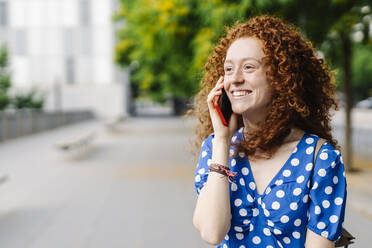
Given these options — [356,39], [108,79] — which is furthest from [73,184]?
[108,79]

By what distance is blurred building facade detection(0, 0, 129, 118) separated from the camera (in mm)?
40375

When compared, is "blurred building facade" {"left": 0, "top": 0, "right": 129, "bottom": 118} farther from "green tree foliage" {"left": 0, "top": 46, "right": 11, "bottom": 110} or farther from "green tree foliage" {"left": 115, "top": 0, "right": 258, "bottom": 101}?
"green tree foliage" {"left": 115, "top": 0, "right": 258, "bottom": 101}

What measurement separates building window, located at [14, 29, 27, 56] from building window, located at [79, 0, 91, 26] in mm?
5799

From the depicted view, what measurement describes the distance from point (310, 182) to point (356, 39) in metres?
7.80

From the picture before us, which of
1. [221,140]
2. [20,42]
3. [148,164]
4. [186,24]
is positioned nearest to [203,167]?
[221,140]

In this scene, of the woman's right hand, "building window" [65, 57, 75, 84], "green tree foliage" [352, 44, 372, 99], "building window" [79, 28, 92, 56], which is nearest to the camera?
the woman's right hand

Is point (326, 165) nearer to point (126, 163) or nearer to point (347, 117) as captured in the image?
point (347, 117)

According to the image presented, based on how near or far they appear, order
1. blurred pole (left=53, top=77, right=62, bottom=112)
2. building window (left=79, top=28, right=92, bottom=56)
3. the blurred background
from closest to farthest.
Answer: the blurred background < blurred pole (left=53, top=77, right=62, bottom=112) < building window (left=79, top=28, right=92, bottom=56)

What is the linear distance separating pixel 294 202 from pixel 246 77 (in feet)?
1.67

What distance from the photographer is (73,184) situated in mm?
8312

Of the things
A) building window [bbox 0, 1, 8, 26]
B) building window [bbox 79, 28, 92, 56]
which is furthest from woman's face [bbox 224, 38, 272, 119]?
building window [bbox 0, 1, 8, 26]

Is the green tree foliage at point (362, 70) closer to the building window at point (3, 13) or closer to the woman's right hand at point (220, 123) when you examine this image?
the building window at point (3, 13)

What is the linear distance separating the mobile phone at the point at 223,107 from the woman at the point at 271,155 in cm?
2

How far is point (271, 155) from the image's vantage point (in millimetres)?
1638
